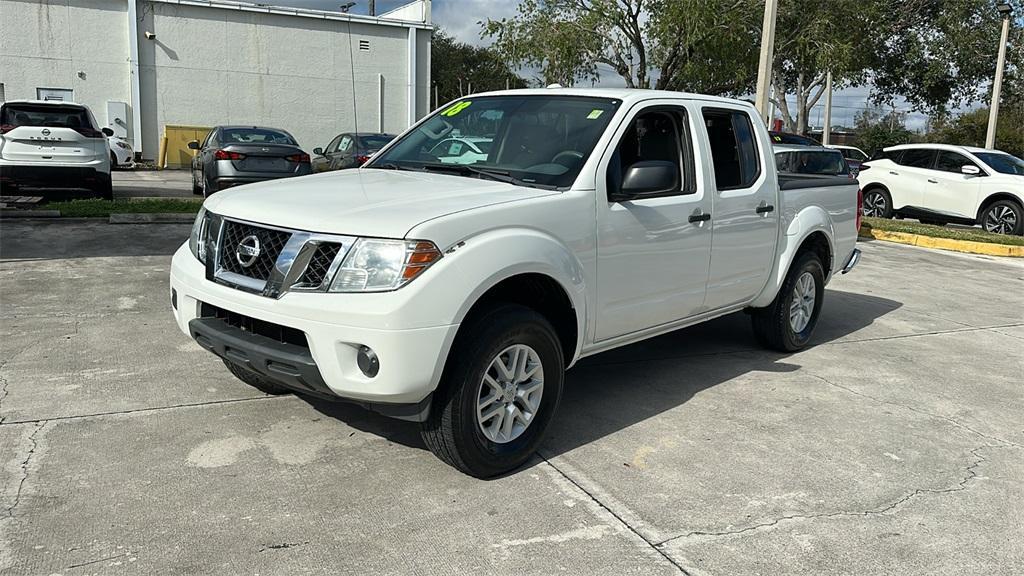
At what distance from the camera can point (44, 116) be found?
12539 mm

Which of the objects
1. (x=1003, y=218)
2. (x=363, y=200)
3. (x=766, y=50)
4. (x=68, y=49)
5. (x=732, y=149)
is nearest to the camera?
(x=363, y=200)

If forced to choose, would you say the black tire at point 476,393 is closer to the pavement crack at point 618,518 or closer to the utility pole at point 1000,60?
the pavement crack at point 618,518

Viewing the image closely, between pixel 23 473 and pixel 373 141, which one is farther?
pixel 373 141

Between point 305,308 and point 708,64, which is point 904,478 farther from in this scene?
point 708,64

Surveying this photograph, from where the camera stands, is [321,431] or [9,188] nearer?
[321,431]

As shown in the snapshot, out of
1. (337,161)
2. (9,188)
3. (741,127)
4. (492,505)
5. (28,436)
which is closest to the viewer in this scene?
(492,505)

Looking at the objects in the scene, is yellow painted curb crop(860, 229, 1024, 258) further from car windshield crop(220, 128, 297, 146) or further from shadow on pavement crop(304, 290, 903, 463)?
car windshield crop(220, 128, 297, 146)

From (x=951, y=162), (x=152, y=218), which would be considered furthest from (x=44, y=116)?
(x=951, y=162)

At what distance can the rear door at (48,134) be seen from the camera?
12.0 meters

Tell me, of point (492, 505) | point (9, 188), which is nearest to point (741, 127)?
point (492, 505)

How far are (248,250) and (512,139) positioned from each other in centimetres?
166

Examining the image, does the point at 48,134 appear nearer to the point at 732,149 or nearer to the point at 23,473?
the point at 23,473

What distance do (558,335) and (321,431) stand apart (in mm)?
1320

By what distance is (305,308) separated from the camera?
347 centimetres
